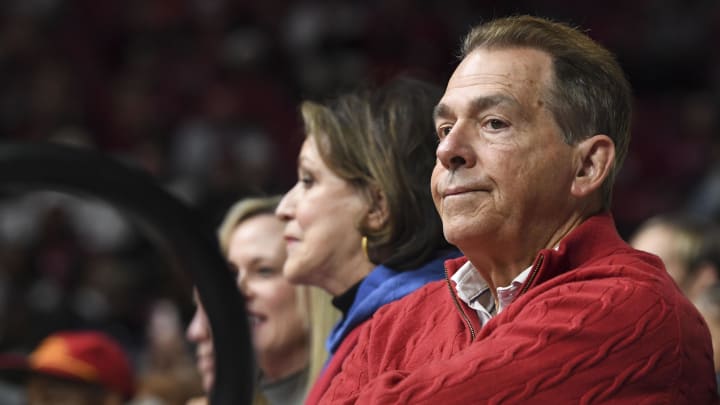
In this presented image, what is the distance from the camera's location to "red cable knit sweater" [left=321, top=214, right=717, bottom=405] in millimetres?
1825

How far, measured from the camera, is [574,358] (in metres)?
1.83

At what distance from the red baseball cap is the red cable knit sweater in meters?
1.89

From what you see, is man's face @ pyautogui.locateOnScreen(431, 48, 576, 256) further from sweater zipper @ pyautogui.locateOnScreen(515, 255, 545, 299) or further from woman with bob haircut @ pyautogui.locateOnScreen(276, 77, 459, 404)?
woman with bob haircut @ pyautogui.locateOnScreen(276, 77, 459, 404)

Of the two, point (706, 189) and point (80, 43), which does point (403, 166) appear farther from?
point (80, 43)

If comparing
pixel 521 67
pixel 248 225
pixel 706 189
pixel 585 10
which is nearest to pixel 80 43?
pixel 585 10

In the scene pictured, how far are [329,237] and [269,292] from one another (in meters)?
0.70

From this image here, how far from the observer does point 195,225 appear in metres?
1.61

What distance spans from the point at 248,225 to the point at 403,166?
3.05 feet

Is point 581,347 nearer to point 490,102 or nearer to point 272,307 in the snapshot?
point 490,102

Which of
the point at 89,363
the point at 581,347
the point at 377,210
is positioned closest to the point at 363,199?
the point at 377,210

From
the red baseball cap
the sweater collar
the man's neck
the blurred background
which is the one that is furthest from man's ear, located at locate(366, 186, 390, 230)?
the blurred background

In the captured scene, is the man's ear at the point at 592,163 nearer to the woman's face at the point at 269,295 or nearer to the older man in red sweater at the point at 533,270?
the older man in red sweater at the point at 533,270

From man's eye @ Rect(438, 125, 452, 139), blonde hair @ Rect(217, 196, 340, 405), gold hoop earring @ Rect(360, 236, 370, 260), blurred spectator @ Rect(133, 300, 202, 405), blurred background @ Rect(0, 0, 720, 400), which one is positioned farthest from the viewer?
blurred background @ Rect(0, 0, 720, 400)

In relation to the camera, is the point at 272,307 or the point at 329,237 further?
the point at 272,307
